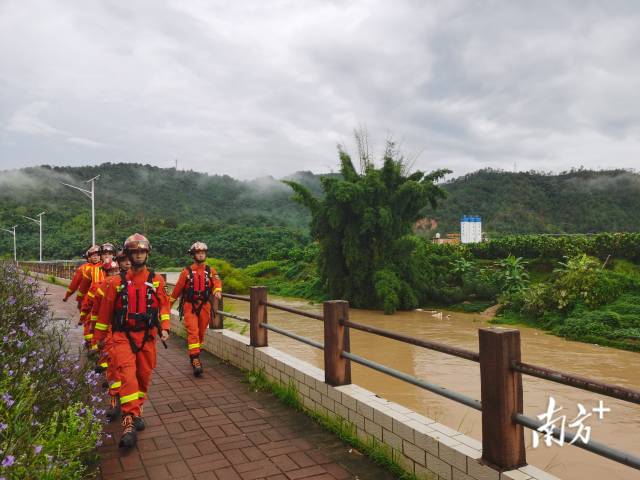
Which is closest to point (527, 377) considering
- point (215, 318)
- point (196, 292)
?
point (215, 318)

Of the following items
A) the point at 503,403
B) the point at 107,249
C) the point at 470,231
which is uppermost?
the point at 470,231

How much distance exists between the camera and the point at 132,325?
456 centimetres

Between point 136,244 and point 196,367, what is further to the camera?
point 196,367

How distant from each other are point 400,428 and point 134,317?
8.25 ft

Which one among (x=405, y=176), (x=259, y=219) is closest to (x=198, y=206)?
(x=259, y=219)

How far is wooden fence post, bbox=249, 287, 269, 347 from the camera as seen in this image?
6496mm

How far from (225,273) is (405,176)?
1008cm

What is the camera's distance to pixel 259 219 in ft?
250

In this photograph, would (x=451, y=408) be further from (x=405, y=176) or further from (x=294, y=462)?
(x=405, y=176)

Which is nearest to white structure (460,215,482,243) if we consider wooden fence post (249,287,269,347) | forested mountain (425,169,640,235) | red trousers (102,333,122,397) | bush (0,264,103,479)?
forested mountain (425,169,640,235)

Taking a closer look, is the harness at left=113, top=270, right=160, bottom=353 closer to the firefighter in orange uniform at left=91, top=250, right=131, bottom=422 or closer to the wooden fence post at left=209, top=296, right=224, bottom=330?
the firefighter in orange uniform at left=91, top=250, right=131, bottom=422

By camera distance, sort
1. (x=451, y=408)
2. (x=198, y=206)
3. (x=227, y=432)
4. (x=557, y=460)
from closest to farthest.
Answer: (x=227, y=432) → (x=557, y=460) → (x=451, y=408) → (x=198, y=206)

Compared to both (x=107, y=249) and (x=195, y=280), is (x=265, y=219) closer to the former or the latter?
(x=195, y=280)

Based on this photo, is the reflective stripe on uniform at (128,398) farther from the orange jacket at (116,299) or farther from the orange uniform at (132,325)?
the orange jacket at (116,299)
